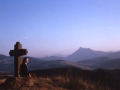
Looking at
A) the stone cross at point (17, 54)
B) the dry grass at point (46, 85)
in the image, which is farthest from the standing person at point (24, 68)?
the dry grass at point (46, 85)

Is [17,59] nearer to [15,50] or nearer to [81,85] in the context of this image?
[15,50]

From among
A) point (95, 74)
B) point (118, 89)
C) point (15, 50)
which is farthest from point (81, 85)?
point (95, 74)

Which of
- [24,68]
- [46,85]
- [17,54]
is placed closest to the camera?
[46,85]

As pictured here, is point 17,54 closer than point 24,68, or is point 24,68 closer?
point 24,68

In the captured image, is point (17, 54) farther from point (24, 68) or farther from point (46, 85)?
point (46, 85)

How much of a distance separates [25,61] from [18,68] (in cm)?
79

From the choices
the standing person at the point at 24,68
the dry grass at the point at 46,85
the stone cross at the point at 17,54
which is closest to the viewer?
the dry grass at the point at 46,85

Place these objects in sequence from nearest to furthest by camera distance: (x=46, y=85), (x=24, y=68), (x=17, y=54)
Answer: (x=46, y=85) < (x=24, y=68) < (x=17, y=54)

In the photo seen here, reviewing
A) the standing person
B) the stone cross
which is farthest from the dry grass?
the stone cross

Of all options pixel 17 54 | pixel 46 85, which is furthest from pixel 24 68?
pixel 46 85

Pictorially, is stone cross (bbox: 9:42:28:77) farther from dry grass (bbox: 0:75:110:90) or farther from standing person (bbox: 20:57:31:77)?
dry grass (bbox: 0:75:110:90)

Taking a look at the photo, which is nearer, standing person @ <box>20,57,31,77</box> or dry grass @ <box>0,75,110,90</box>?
dry grass @ <box>0,75,110,90</box>

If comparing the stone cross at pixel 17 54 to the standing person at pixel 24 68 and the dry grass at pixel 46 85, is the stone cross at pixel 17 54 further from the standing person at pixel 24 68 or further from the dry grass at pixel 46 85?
the dry grass at pixel 46 85

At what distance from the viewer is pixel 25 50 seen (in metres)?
10.1
